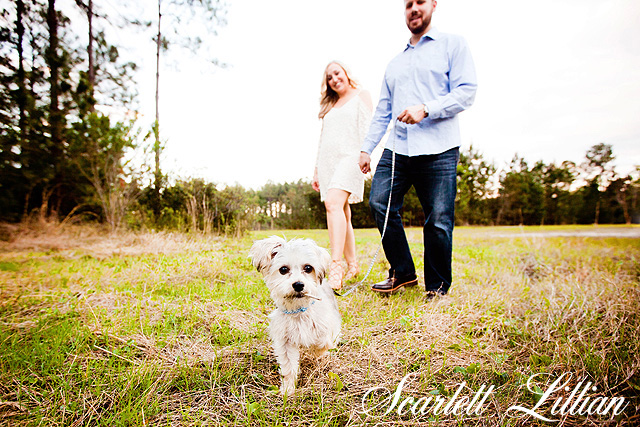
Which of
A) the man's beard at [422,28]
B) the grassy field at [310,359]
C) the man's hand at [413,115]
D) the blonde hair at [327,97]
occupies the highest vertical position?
the man's beard at [422,28]

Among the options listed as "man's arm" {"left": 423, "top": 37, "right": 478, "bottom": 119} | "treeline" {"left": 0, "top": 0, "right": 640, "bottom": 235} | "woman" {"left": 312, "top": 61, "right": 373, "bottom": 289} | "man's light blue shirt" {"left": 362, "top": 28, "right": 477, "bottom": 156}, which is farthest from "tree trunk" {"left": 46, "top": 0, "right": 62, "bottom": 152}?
"man's arm" {"left": 423, "top": 37, "right": 478, "bottom": 119}

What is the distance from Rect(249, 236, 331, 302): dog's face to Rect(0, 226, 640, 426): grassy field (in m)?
0.52

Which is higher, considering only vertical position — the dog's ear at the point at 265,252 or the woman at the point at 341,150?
the woman at the point at 341,150

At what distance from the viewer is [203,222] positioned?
918 cm

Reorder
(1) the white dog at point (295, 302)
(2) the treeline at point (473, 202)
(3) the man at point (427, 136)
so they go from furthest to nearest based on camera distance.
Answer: (2) the treeline at point (473, 202) → (3) the man at point (427, 136) → (1) the white dog at point (295, 302)

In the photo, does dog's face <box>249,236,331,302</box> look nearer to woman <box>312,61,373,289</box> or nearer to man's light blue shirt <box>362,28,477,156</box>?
woman <box>312,61,373,289</box>

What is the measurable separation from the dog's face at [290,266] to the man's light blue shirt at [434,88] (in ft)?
5.62

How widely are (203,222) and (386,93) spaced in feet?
24.3

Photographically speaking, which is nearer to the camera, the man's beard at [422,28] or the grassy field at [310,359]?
the grassy field at [310,359]

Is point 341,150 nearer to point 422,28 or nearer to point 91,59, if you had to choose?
point 422,28

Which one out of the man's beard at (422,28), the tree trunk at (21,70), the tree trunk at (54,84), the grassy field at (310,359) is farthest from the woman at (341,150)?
the tree trunk at (54,84)

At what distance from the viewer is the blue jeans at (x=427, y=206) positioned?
10.2ft

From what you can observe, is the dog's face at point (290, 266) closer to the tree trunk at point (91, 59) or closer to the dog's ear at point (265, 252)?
the dog's ear at point (265, 252)

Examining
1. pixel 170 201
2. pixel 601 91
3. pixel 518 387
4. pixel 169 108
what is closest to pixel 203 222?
pixel 170 201
